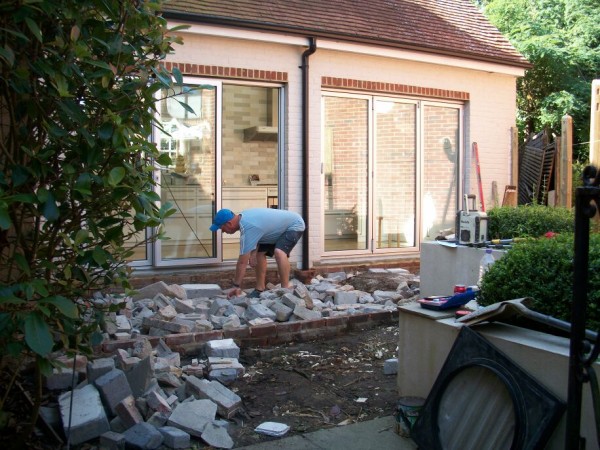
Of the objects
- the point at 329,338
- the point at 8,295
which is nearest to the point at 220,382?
the point at 329,338

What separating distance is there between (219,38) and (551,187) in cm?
832

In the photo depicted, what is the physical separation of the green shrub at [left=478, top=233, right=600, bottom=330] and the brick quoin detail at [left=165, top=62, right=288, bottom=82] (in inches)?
219

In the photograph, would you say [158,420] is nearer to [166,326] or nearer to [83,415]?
[83,415]

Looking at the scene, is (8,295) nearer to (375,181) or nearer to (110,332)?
(110,332)

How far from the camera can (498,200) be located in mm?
11664

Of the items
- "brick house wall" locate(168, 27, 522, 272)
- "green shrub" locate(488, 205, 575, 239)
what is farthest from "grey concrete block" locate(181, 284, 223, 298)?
"green shrub" locate(488, 205, 575, 239)

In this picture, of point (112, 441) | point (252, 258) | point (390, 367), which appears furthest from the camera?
point (252, 258)

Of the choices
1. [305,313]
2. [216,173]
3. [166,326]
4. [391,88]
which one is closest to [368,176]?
[391,88]

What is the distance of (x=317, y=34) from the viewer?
942 centimetres

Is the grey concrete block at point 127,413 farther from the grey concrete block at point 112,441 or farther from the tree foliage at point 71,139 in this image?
the tree foliage at point 71,139

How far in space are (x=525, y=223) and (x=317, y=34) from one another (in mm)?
4063

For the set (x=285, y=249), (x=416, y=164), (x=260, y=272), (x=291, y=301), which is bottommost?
(x=291, y=301)

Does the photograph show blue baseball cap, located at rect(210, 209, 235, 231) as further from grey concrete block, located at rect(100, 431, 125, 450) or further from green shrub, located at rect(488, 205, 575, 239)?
grey concrete block, located at rect(100, 431, 125, 450)

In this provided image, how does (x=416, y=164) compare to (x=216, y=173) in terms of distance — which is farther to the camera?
(x=416, y=164)
